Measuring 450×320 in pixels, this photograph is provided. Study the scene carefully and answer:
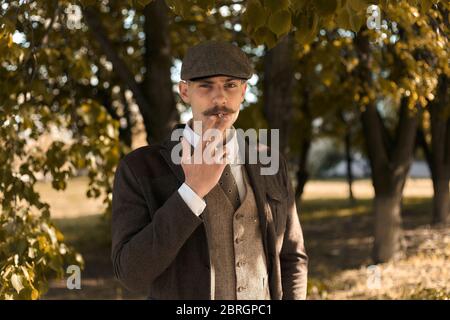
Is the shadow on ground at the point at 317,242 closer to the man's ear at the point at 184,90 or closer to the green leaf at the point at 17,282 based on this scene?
the green leaf at the point at 17,282

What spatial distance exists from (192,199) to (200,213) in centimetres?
8

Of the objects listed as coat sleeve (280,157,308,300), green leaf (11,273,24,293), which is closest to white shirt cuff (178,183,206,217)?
coat sleeve (280,157,308,300)

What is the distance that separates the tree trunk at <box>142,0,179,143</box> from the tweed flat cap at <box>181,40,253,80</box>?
5.08 m

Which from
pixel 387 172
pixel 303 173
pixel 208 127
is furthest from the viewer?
pixel 303 173

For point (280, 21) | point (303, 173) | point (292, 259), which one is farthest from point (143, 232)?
point (303, 173)

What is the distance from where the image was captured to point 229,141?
2.82 metres

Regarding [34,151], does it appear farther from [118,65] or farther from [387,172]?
[387,172]

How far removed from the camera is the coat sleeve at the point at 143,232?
99.9 inches

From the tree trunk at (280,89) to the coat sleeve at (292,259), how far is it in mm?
6077

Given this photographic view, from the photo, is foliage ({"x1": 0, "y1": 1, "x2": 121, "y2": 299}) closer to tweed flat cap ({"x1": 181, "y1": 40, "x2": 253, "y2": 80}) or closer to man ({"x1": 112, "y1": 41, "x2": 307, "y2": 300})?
man ({"x1": 112, "y1": 41, "x2": 307, "y2": 300})

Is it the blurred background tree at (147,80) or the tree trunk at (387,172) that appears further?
the tree trunk at (387,172)

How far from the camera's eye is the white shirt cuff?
2.55m

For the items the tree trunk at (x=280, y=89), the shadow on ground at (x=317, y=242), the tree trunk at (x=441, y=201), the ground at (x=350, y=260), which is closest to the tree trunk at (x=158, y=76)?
the ground at (x=350, y=260)
